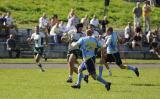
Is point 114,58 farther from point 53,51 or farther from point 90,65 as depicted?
point 53,51

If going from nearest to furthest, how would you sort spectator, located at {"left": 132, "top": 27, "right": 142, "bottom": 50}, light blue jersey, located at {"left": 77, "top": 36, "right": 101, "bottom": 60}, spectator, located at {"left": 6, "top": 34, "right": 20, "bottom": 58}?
light blue jersey, located at {"left": 77, "top": 36, "right": 101, "bottom": 60}, spectator, located at {"left": 6, "top": 34, "right": 20, "bottom": 58}, spectator, located at {"left": 132, "top": 27, "right": 142, "bottom": 50}

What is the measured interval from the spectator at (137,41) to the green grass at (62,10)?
857 centimetres

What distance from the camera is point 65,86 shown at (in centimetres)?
2339

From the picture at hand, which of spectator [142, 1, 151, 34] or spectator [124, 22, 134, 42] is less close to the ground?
spectator [142, 1, 151, 34]

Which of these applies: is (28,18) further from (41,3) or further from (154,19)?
(154,19)

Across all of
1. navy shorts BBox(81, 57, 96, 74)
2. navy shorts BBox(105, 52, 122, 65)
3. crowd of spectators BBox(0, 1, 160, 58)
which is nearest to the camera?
navy shorts BBox(81, 57, 96, 74)

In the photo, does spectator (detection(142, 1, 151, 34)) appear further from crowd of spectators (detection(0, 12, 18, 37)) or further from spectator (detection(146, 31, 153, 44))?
crowd of spectators (detection(0, 12, 18, 37))

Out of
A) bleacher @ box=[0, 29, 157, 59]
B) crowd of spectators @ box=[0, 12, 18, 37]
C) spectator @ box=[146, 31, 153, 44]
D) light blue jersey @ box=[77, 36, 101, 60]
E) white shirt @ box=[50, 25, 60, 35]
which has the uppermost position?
light blue jersey @ box=[77, 36, 101, 60]

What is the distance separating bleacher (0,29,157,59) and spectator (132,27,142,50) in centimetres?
31

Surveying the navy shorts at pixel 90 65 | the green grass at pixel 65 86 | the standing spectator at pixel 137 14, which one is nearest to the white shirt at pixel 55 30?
the standing spectator at pixel 137 14

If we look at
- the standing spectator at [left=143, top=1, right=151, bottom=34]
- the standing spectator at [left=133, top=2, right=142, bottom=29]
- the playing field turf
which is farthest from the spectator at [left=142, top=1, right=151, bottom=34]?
the playing field turf

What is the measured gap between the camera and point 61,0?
5909 centimetres

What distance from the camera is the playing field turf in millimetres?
20203

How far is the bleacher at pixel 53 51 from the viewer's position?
1621 inches
